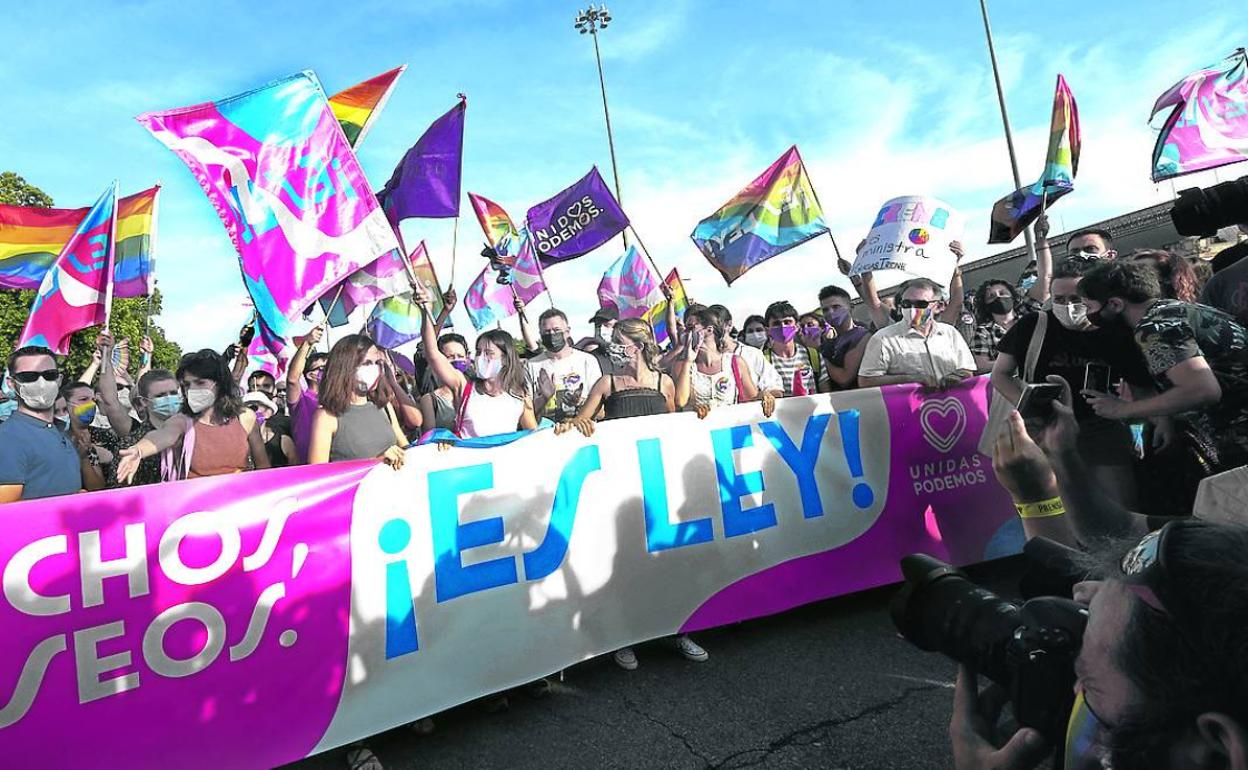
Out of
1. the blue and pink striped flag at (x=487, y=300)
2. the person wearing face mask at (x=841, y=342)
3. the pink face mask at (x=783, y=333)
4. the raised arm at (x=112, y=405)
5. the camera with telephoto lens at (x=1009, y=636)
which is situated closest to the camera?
the camera with telephoto lens at (x=1009, y=636)

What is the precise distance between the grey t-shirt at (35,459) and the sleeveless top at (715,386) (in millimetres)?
3501

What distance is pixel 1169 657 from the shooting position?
95 cm

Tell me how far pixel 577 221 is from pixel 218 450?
17.5 feet

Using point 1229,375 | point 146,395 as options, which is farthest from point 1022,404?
point 146,395

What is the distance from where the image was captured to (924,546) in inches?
174

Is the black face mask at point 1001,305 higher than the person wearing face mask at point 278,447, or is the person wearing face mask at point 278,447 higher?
the black face mask at point 1001,305

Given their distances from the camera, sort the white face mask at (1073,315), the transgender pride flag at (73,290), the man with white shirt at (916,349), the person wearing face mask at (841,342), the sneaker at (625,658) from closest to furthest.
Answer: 1. the sneaker at (625,658)
2. the white face mask at (1073,315)
3. the man with white shirt at (916,349)
4. the transgender pride flag at (73,290)
5. the person wearing face mask at (841,342)

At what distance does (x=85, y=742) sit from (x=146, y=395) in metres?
2.21

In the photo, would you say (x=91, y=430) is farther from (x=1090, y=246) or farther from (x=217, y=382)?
(x=1090, y=246)

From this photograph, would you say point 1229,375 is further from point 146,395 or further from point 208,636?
point 146,395

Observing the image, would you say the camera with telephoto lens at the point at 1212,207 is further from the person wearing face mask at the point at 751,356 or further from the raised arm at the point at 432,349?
the raised arm at the point at 432,349

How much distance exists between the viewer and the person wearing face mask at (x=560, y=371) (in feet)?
19.8

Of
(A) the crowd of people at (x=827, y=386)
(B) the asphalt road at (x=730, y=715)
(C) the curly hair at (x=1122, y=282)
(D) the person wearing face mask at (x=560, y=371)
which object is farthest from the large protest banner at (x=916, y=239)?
(B) the asphalt road at (x=730, y=715)

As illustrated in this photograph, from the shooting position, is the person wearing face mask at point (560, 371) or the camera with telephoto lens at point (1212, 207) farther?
the person wearing face mask at point (560, 371)
